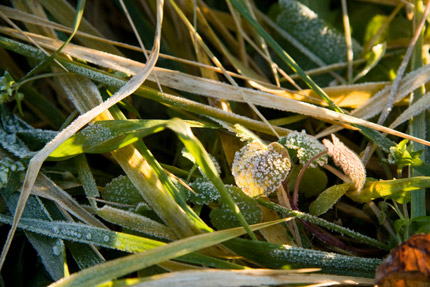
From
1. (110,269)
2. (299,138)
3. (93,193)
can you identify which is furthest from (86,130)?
(299,138)

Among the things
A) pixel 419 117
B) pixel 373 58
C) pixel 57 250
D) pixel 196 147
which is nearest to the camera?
pixel 196 147

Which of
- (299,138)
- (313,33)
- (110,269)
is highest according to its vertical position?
(313,33)

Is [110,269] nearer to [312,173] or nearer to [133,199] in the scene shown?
[133,199]

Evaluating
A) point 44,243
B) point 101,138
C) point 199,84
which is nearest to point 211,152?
point 199,84

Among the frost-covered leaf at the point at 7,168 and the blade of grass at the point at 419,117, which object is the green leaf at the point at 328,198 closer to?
the blade of grass at the point at 419,117

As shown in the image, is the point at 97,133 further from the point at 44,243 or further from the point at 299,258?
the point at 299,258
